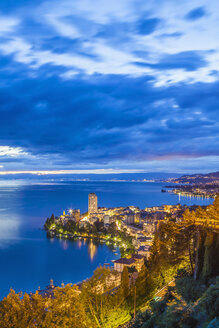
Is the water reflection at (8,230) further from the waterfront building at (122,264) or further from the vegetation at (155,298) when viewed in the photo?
the vegetation at (155,298)

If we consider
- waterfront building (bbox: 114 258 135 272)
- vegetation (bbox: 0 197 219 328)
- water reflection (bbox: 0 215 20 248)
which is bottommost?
water reflection (bbox: 0 215 20 248)

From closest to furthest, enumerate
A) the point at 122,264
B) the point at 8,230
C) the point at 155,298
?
the point at 155,298
the point at 122,264
the point at 8,230

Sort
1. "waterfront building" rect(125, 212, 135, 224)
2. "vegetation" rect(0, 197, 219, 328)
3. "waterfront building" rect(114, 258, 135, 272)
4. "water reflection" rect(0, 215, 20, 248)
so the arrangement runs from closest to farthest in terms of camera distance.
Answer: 1. "vegetation" rect(0, 197, 219, 328)
2. "waterfront building" rect(114, 258, 135, 272)
3. "water reflection" rect(0, 215, 20, 248)
4. "waterfront building" rect(125, 212, 135, 224)

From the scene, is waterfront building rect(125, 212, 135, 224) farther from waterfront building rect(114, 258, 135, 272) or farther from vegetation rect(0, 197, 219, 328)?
vegetation rect(0, 197, 219, 328)

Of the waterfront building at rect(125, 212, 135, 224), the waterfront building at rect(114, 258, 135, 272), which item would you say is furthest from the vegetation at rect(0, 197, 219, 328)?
the waterfront building at rect(125, 212, 135, 224)

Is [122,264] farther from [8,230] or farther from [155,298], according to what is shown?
[8,230]

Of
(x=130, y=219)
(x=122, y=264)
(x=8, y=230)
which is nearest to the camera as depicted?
(x=122, y=264)

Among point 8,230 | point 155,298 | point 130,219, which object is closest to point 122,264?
point 155,298

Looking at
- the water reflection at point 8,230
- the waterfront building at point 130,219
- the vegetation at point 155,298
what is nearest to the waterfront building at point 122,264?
the vegetation at point 155,298

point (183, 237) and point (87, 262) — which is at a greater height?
point (183, 237)

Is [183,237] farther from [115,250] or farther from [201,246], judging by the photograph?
[115,250]

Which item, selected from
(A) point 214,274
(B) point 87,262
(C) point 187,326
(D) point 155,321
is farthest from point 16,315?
(B) point 87,262
